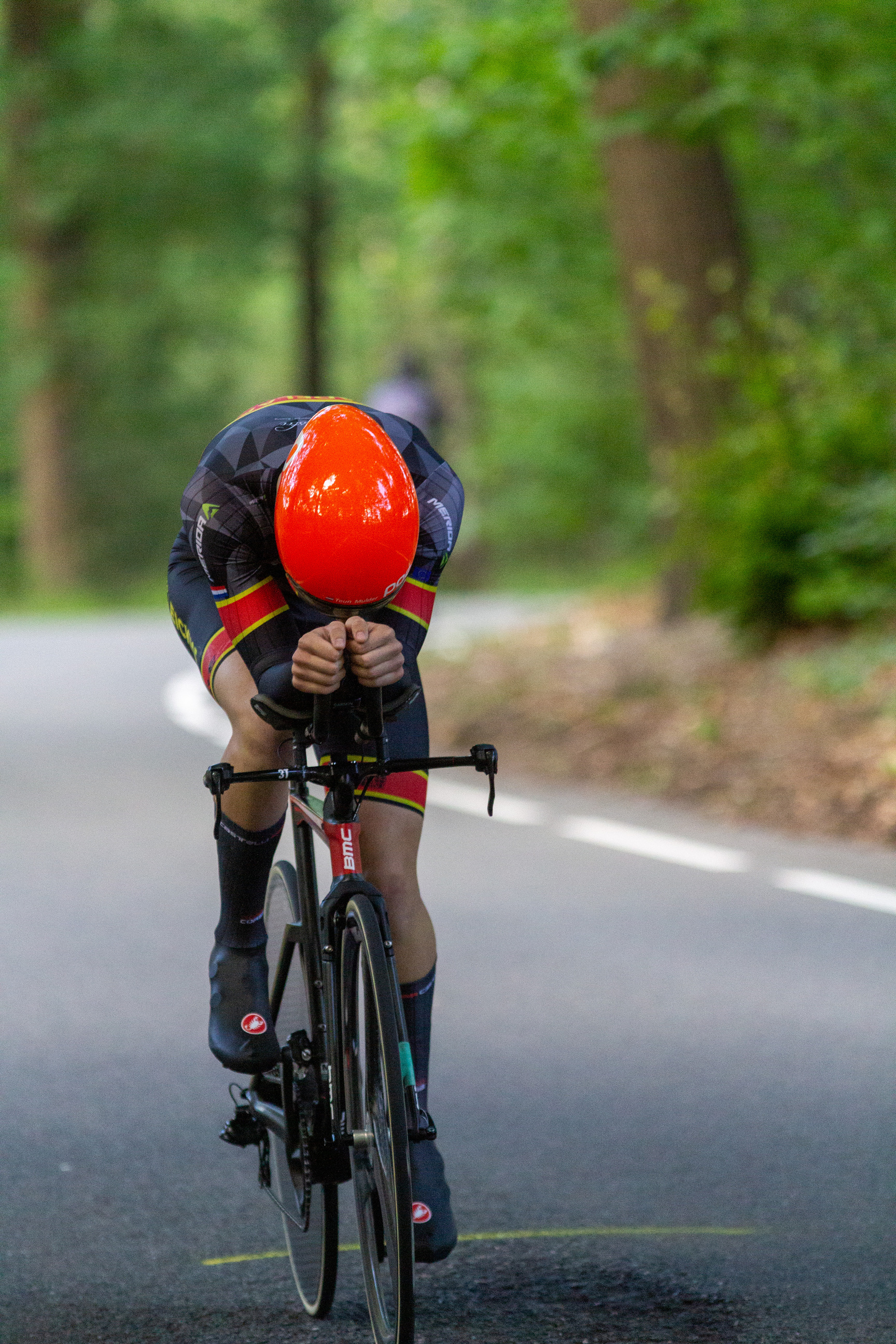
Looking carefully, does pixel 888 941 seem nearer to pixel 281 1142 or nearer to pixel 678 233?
pixel 281 1142

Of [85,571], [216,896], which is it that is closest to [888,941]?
[216,896]

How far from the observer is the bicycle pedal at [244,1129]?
399 centimetres

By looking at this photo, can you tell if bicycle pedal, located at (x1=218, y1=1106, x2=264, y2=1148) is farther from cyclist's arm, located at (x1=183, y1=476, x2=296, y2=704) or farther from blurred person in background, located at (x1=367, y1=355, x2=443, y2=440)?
blurred person in background, located at (x1=367, y1=355, x2=443, y2=440)

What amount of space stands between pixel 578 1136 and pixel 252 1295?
47.3 inches

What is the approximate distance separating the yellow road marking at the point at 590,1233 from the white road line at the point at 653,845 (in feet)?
12.9

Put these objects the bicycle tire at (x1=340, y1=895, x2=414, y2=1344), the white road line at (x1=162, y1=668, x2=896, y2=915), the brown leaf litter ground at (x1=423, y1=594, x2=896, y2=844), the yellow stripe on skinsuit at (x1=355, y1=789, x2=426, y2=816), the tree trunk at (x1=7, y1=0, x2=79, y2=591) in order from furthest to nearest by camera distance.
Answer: the tree trunk at (x1=7, y1=0, x2=79, y2=591), the brown leaf litter ground at (x1=423, y1=594, x2=896, y2=844), the white road line at (x1=162, y1=668, x2=896, y2=915), the yellow stripe on skinsuit at (x1=355, y1=789, x2=426, y2=816), the bicycle tire at (x1=340, y1=895, x2=414, y2=1344)

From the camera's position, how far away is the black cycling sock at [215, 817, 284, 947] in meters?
3.74

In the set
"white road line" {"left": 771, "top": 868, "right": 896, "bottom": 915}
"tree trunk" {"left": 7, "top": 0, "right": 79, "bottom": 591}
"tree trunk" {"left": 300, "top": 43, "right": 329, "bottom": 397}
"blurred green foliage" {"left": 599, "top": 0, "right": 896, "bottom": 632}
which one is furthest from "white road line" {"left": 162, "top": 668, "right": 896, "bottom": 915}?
"tree trunk" {"left": 300, "top": 43, "right": 329, "bottom": 397}

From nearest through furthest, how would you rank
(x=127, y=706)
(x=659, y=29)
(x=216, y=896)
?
(x=216, y=896) → (x=659, y=29) → (x=127, y=706)

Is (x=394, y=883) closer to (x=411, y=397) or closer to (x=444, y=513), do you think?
(x=444, y=513)

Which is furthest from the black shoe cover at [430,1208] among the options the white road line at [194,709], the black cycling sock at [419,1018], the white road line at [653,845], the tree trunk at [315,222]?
the tree trunk at [315,222]

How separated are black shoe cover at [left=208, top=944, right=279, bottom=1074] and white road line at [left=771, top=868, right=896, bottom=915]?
12.4ft

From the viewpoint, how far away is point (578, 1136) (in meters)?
4.70

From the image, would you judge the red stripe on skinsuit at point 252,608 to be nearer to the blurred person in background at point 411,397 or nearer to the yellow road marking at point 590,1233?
the yellow road marking at point 590,1233
